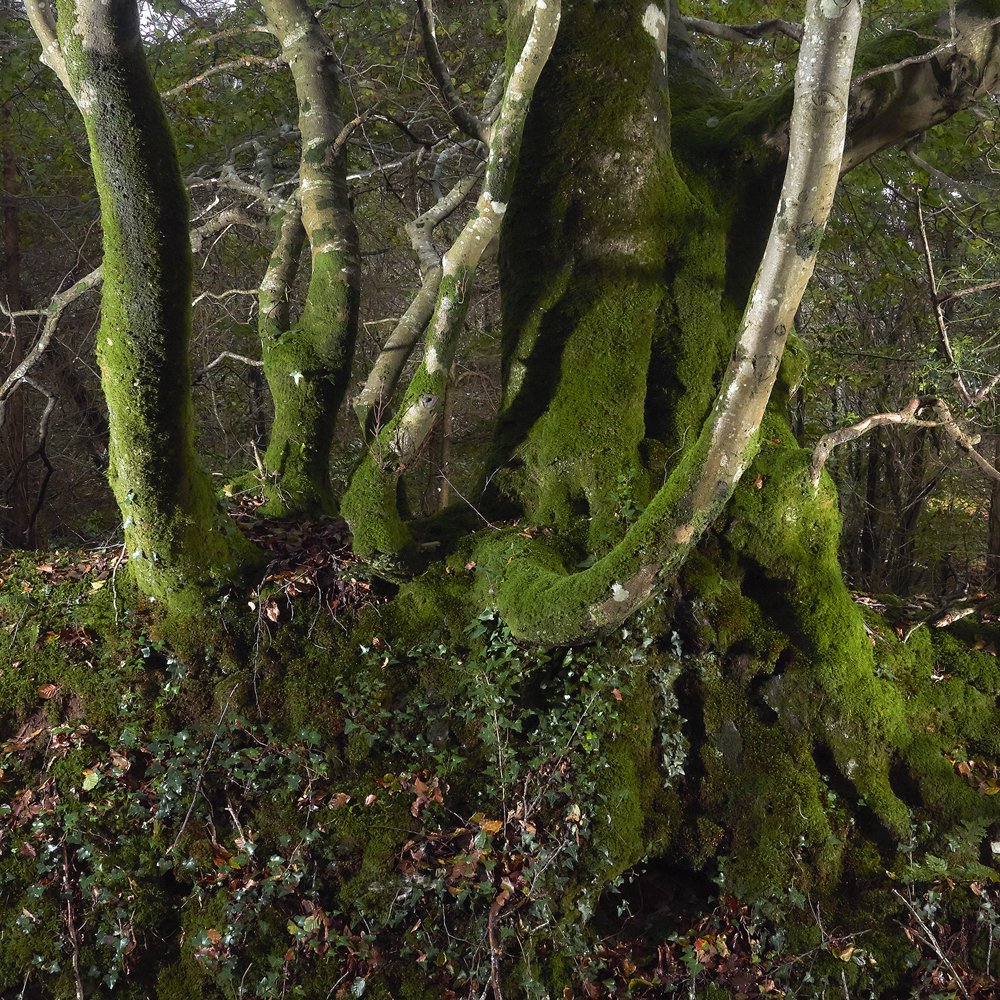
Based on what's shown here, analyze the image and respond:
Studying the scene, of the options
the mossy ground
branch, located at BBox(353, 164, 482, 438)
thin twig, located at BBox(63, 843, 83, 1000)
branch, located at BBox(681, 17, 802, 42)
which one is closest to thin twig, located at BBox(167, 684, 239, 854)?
the mossy ground

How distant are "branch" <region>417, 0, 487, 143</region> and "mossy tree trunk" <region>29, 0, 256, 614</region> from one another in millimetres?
1637

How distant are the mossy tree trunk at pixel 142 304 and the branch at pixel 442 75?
1.64 meters

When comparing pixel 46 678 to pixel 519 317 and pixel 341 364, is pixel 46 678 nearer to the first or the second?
pixel 341 364

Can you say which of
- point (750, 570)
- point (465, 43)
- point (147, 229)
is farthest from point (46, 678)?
point (465, 43)

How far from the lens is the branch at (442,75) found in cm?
395

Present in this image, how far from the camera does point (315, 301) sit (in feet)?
17.9

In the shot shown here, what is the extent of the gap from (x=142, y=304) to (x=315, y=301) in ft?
7.45

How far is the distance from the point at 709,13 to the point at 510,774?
9140 mm

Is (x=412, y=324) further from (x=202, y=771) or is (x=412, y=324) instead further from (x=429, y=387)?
(x=202, y=771)

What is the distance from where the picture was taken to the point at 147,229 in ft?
10.5

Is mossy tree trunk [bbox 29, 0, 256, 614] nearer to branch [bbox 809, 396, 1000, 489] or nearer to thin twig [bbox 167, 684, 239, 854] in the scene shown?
thin twig [bbox 167, 684, 239, 854]

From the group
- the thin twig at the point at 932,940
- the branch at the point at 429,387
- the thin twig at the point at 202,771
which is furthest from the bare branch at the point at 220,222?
the thin twig at the point at 932,940

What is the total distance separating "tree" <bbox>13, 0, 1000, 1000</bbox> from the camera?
3.18 meters

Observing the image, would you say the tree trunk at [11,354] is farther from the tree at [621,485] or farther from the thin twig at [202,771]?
the thin twig at [202,771]
